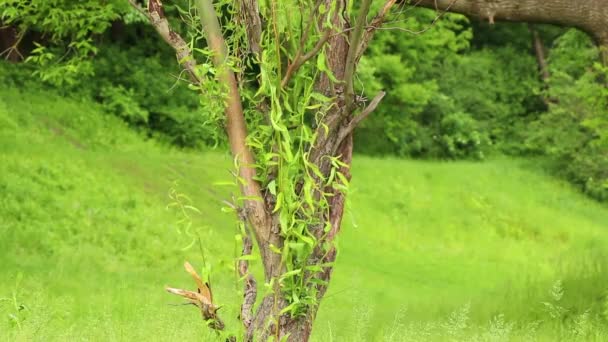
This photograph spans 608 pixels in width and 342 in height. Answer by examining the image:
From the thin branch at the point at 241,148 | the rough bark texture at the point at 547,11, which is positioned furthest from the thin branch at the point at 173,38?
the rough bark texture at the point at 547,11

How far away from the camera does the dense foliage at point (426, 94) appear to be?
80.2 feet

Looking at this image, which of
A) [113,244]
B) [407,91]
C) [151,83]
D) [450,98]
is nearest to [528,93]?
[450,98]

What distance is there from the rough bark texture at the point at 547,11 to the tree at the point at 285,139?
5484 millimetres

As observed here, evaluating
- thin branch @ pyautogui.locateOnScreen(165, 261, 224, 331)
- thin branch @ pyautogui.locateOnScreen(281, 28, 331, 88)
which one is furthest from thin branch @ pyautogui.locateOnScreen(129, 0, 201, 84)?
thin branch @ pyautogui.locateOnScreen(165, 261, 224, 331)

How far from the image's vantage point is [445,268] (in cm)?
1825

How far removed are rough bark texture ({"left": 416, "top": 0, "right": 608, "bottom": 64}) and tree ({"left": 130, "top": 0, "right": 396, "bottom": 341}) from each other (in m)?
5.48

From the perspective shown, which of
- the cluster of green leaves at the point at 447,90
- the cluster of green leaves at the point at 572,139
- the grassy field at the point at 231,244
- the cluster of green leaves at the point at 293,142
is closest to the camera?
the cluster of green leaves at the point at 293,142

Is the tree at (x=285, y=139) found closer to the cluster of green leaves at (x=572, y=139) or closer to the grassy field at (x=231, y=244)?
the grassy field at (x=231, y=244)

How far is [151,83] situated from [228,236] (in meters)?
9.79

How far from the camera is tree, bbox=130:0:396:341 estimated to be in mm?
4047

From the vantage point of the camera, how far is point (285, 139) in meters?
4.00

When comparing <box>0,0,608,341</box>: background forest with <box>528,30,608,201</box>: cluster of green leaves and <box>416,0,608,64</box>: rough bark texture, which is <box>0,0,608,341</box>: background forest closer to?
<box>528,30,608,201</box>: cluster of green leaves

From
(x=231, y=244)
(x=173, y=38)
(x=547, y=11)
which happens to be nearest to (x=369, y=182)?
(x=231, y=244)

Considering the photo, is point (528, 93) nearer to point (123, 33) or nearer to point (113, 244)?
point (123, 33)
